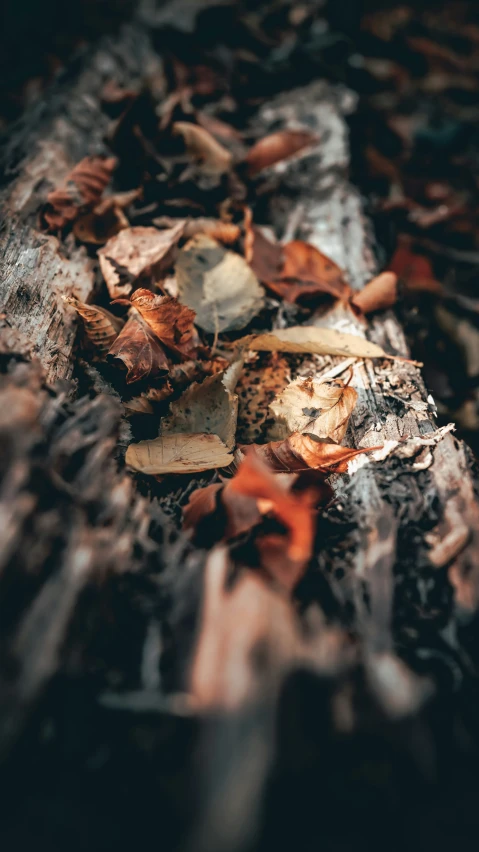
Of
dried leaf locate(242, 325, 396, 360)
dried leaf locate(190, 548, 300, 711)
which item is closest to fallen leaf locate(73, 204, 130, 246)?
dried leaf locate(242, 325, 396, 360)

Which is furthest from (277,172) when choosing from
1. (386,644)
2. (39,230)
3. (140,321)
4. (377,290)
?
(386,644)

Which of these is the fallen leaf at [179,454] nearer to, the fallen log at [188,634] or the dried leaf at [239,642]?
the fallen log at [188,634]

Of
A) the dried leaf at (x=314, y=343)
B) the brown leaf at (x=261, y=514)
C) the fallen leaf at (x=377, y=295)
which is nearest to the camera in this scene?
the brown leaf at (x=261, y=514)

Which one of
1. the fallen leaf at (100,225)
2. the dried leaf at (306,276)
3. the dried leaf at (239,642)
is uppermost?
the fallen leaf at (100,225)

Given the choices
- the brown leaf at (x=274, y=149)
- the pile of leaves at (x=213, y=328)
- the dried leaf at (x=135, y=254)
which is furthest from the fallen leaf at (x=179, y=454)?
the brown leaf at (x=274, y=149)

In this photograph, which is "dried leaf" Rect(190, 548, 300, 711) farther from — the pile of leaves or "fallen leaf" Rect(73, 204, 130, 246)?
"fallen leaf" Rect(73, 204, 130, 246)

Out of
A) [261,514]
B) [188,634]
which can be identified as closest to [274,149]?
[261,514]
